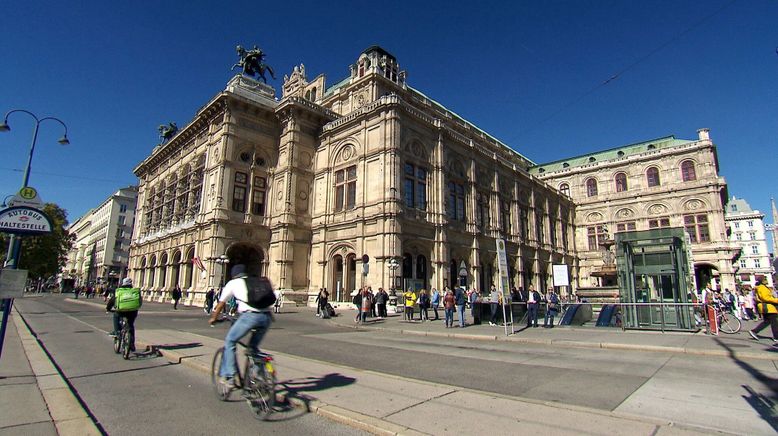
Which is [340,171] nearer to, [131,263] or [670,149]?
[131,263]

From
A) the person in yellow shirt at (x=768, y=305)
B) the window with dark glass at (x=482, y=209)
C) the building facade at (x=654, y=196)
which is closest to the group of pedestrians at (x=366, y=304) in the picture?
the person in yellow shirt at (x=768, y=305)

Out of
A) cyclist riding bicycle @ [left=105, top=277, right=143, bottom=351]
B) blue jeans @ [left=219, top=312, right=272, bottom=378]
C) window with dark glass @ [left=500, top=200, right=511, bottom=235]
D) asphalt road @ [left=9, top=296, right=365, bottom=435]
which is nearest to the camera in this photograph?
asphalt road @ [left=9, top=296, right=365, bottom=435]

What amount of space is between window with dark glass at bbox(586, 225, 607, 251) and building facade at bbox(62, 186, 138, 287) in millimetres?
79689

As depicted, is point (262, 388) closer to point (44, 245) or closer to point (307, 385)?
point (307, 385)

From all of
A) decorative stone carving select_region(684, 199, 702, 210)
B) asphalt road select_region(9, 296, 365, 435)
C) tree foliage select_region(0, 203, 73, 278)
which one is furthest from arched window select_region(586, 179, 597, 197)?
tree foliage select_region(0, 203, 73, 278)

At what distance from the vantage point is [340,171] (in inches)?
1328

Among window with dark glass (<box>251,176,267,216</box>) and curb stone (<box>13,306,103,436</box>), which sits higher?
window with dark glass (<box>251,176,267,216</box>)

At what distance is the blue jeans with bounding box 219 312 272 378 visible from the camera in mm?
5277

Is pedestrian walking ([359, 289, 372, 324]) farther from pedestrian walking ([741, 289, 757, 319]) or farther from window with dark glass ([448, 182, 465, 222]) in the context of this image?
pedestrian walking ([741, 289, 757, 319])

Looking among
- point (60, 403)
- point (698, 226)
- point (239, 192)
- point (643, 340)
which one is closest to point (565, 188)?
point (698, 226)

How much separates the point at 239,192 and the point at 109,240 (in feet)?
223

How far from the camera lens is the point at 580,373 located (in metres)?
7.77

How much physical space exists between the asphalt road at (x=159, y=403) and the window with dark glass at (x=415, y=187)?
2369 centimetres

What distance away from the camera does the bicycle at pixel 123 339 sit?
8926mm
